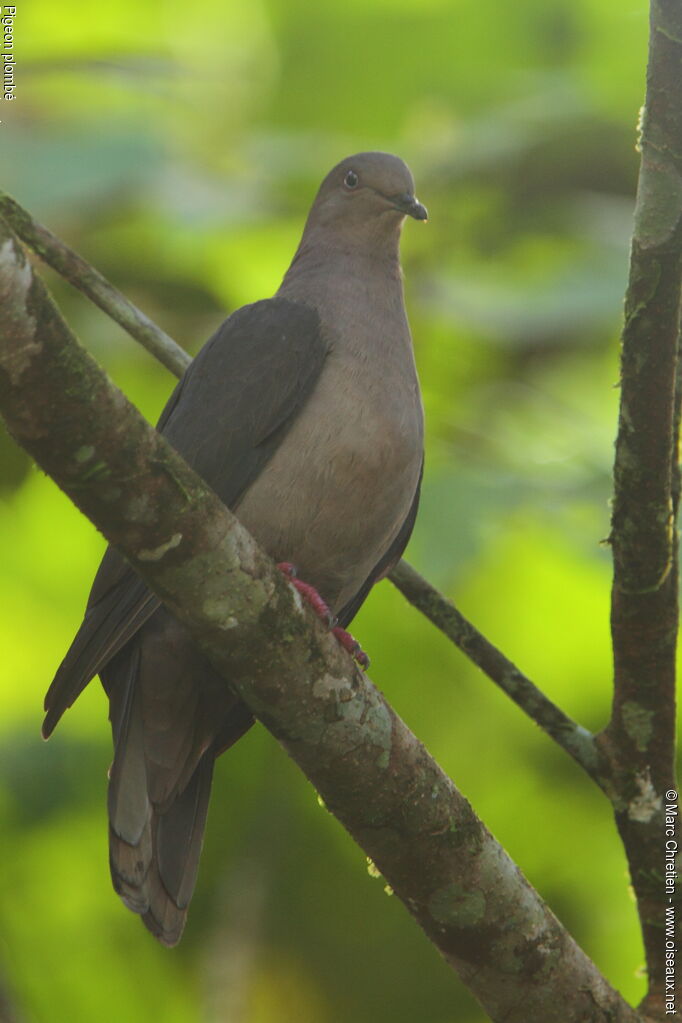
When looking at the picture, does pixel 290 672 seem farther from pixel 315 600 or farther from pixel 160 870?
pixel 160 870

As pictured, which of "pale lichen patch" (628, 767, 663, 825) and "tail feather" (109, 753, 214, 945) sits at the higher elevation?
"tail feather" (109, 753, 214, 945)

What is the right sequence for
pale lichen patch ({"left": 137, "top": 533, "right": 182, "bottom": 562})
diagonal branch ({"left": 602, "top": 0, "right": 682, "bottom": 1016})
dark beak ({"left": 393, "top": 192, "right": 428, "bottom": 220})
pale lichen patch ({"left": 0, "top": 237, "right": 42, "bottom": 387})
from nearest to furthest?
pale lichen patch ({"left": 0, "top": 237, "right": 42, "bottom": 387})
pale lichen patch ({"left": 137, "top": 533, "right": 182, "bottom": 562})
diagonal branch ({"left": 602, "top": 0, "right": 682, "bottom": 1016})
dark beak ({"left": 393, "top": 192, "right": 428, "bottom": 220})

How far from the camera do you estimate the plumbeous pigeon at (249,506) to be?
3455 millimetres

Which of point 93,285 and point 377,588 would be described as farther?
point 377,588

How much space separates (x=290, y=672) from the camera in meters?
2.68

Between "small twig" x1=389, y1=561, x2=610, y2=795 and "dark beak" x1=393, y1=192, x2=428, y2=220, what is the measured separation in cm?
128

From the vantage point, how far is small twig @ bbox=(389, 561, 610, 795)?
340cm

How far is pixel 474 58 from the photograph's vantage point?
17.5ft

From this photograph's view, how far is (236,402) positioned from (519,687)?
1.03 meters

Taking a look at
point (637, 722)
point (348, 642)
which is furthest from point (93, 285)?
point (637, 722)

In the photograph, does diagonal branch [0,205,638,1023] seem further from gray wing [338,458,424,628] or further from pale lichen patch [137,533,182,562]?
gray wing [338,458,424,628]

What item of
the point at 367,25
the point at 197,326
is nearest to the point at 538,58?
the point at 367,25

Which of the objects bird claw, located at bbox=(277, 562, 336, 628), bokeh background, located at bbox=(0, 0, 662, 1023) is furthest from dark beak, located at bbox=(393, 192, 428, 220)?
bird claw, located at bbox=(277, 562, 336, 628)

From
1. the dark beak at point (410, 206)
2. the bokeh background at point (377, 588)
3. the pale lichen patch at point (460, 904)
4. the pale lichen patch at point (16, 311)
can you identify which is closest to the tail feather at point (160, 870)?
the bokeh background at point (377, 588)
